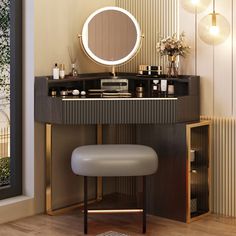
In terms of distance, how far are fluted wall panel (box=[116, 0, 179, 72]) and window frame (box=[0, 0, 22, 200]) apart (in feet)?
3.10

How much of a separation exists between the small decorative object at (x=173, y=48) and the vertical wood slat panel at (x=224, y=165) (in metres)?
0.42

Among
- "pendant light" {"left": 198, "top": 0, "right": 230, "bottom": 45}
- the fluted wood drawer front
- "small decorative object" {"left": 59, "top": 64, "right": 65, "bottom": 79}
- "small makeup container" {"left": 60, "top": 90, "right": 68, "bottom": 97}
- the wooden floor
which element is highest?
"pendant light" {"left": 198, "top": 0, "right": 230, "bottom": 45}

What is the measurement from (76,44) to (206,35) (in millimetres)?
973

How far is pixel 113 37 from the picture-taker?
443cm

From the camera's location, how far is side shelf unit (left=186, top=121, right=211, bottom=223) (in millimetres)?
4148

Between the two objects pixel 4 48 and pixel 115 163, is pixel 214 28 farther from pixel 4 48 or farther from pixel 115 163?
pixel 4 48

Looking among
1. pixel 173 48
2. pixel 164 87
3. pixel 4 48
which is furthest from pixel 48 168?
pixel 173 48

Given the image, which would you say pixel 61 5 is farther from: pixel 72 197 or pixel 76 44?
pixel 72 197

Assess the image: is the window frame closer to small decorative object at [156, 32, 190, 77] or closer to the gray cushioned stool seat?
the gray cushioned stool seat

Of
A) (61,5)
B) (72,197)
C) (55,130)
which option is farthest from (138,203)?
(61,5)

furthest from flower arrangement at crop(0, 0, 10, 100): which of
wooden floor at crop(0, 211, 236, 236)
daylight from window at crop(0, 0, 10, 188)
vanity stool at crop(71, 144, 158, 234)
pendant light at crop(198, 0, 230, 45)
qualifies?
pendant light at crop(198, 0, 230, 45)

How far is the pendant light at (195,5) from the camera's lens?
13.6ft

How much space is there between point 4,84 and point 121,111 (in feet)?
2.85

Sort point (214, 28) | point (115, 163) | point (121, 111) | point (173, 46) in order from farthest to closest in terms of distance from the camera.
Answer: point (173, 46) → point (214, 28) → point (121, 111) → point (115, 163)
